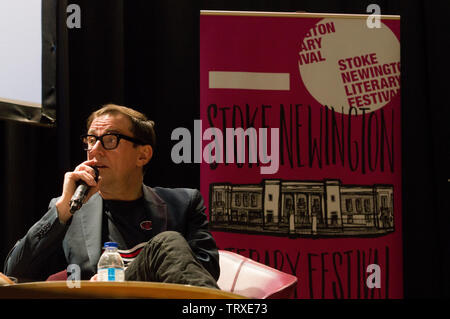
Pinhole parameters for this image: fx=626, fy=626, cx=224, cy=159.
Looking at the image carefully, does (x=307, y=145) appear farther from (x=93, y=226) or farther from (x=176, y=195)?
(x=93, y=226)

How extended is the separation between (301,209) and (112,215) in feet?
3.56

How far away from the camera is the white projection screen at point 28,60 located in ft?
9.20

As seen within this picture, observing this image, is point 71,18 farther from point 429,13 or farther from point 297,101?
point 429,13

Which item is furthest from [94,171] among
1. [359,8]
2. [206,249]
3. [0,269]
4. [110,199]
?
[359,8]

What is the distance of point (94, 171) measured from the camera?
2.09 metres

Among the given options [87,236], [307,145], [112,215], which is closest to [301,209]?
[307,145]

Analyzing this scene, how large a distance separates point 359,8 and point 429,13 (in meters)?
0.40

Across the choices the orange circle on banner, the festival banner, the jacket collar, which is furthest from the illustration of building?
the jacket collar

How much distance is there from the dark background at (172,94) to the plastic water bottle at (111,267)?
4.13 feet

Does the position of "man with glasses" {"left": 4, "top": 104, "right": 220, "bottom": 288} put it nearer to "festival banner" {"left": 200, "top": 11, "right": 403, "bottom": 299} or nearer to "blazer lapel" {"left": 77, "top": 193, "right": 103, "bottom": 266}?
"blazer lapel" {"left": 77, "top": 193, "right": 103, "bottom": 266}

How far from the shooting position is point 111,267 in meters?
1.81

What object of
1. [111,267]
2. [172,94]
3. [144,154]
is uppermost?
[172,94]

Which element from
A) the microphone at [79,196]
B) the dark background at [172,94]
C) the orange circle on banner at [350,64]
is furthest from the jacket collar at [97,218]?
the orange circle on banner at [350,64]
